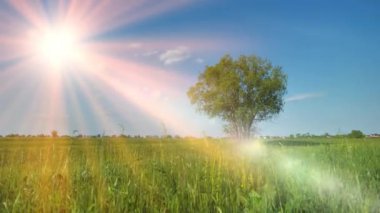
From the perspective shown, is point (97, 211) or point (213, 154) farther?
point (213, 154)

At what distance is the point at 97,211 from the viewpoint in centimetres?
439

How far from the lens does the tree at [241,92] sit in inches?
2422

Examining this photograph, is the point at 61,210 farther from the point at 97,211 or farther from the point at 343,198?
the point at 343,198

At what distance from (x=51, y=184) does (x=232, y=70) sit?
5923 centimetres

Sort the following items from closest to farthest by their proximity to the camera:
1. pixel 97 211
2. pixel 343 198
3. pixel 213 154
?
1. pixel 97 211
2. pixel 343 198
3. pixel 213 154

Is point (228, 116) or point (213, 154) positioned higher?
point (228, 116)

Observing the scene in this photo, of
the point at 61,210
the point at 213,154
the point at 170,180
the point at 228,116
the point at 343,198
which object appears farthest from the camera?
the point at 228,116

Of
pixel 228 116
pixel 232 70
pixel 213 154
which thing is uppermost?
pixel 232 70

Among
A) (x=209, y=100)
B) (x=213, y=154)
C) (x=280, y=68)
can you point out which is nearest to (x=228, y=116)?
(x=209, y=100)

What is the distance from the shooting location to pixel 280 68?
65.4 m

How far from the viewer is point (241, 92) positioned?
62281mm

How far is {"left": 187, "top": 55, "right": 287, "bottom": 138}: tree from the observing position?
61.5 meters

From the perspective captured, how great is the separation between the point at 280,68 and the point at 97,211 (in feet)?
210

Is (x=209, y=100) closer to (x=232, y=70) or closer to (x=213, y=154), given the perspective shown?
(x=232, y=70)
